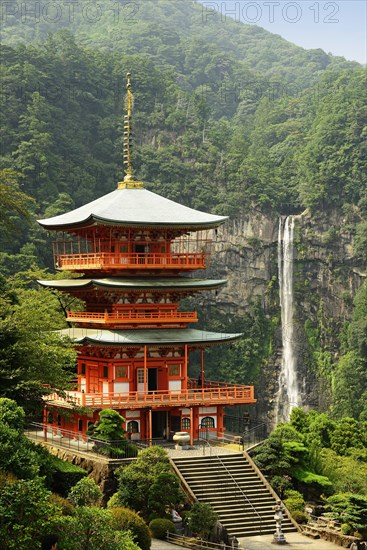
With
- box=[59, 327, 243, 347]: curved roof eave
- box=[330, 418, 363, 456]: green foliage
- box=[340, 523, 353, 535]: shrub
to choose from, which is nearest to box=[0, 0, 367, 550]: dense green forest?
box=[59, 327, 243, 347]: curved roof eave

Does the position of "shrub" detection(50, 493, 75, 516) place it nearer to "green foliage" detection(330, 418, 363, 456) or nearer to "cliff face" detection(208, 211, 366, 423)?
"green foliage" detection(330, 418, 363, 456)

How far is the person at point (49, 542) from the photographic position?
2566cm

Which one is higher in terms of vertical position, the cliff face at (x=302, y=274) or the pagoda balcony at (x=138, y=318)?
the pagoda balcony at (x=138, y=318)

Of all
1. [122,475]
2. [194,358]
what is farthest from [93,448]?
Result: [194,358]

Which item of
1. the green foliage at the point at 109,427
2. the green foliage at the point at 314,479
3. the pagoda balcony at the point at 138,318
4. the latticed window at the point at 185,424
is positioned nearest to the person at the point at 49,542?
the green foliage at the point at 109,427

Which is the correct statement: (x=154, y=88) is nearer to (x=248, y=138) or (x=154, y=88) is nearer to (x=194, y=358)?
(x=248, y=138)

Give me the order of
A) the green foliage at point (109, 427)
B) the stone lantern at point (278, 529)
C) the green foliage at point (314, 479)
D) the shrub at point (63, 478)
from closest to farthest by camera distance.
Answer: the stone lantern at point (278, 529)
the shrub at point (63, 478)
the green foliage at point (109, 427)
the green foliage at point (314, 479)

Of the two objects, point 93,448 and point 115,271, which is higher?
point 115,271

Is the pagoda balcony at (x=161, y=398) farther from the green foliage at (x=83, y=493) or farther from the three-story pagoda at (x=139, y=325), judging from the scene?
the green foliage at (x=83, y=493)

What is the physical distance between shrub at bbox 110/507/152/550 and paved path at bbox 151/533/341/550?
1.22 m

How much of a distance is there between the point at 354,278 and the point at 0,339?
69106mm

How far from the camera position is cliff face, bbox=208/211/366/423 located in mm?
98188

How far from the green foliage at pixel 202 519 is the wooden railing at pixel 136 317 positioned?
980 cm

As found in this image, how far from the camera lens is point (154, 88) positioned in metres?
118
